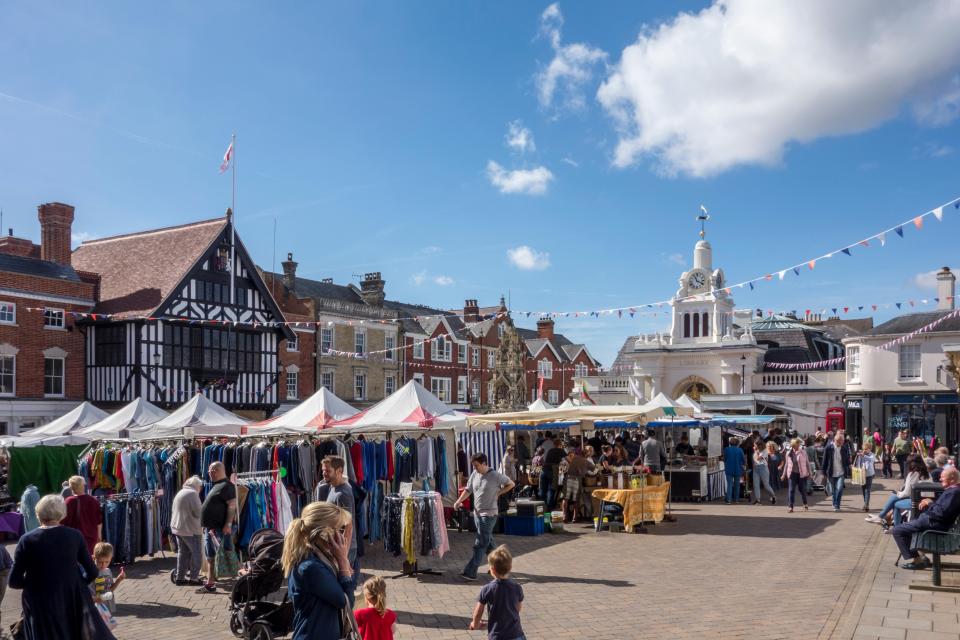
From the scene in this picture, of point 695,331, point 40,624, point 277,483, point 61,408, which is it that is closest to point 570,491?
point 277,483

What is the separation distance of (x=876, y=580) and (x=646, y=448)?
31.8 feet

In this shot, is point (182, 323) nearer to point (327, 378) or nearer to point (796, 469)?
point (327, 378)

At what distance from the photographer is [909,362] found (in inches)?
1403

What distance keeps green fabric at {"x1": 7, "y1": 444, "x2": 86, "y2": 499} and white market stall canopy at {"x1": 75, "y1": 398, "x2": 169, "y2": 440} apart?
0.91 m

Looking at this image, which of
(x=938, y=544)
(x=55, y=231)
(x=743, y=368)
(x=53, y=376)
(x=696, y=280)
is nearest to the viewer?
(x=938, y=544)

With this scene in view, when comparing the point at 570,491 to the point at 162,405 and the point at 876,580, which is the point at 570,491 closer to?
the point at 876,580

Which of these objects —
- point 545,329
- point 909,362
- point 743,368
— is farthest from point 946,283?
point 545,329

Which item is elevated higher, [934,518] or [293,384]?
[293,384]

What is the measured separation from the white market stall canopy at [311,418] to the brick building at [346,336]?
2277 cm

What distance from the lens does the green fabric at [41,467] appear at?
1641cm

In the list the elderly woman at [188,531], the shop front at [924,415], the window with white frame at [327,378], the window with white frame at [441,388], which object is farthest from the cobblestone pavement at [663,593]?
the window with white frame at [441,388]

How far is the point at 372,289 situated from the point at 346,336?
19.5 ft

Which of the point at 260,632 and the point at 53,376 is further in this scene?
the point at 53,376

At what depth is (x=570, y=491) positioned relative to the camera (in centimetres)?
1675
